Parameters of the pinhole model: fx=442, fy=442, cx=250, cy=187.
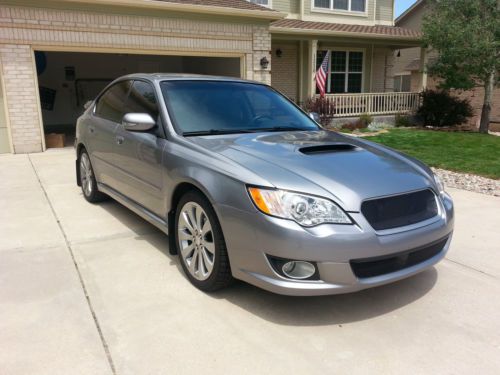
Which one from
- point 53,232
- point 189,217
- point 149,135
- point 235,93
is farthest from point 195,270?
point 53,232

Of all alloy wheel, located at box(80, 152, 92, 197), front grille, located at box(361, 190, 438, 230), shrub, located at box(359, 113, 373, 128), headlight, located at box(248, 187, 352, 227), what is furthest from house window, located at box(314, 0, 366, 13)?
headlight, located at box(248, 187, 352, 227)

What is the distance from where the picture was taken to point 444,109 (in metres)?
17.0

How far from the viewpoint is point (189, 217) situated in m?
3.48

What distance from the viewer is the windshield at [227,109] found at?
3.97 m

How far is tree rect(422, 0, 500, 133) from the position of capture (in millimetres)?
14164

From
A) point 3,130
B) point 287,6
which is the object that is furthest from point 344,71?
point 3,130

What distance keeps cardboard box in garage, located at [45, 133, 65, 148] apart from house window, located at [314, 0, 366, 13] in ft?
38.9

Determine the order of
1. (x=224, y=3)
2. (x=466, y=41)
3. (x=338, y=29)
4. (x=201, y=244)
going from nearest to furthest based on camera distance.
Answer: (x=201, y=244) → (x=224, y=3) → (x=466, y=41) → (x=338, y=29)

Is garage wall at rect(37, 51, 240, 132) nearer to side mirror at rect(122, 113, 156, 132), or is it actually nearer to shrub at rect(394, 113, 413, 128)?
shrub at rect(394, 113, 413, 128)

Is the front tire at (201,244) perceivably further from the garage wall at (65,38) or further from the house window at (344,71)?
the house window at (344,71)

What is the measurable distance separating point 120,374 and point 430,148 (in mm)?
10162

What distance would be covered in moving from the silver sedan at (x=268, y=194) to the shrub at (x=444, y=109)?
47.2 feet

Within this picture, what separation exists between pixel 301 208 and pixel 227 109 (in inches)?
69.7

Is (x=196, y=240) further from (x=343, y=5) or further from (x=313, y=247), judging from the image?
(x=343, y=5)
